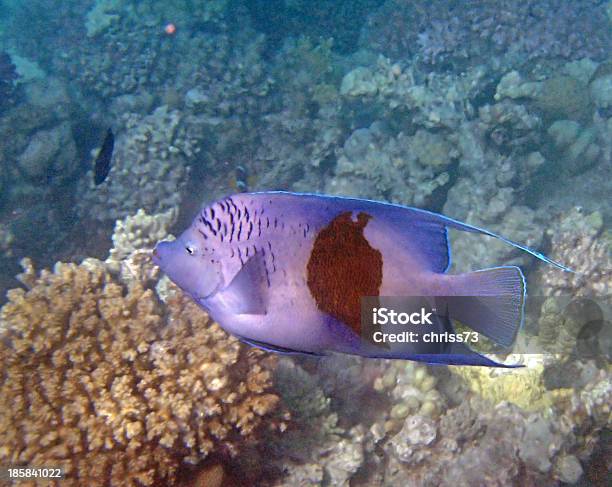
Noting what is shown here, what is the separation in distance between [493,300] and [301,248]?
0.51m

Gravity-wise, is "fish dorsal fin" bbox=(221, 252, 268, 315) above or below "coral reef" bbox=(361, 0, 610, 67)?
below

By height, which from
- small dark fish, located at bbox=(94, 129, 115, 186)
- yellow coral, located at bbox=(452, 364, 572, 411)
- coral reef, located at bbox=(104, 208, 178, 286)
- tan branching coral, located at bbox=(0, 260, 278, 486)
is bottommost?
yellow coral, located at bbox=(452, 364, 572, 411)

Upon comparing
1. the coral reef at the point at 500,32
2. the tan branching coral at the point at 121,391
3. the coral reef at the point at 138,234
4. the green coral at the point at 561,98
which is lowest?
the coral reef at the point at 138,234

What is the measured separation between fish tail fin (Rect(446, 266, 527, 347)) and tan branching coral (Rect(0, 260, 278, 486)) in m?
1.92

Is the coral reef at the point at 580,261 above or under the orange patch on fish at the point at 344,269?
under

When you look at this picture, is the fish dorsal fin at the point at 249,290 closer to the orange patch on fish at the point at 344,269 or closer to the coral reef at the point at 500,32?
the orange patch on fish at the point at 344,269

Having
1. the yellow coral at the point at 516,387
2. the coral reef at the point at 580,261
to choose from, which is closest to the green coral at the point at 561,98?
the coral reef at the point at 580,261

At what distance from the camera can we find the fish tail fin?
1.06m

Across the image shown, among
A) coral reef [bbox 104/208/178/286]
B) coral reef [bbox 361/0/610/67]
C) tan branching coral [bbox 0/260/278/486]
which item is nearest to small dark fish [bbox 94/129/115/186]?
coral reef [bbox 104/208/178/286]

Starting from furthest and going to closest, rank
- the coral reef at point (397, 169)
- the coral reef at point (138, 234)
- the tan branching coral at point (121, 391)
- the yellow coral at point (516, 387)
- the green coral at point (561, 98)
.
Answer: the green coral at point (561, 98) < the coral reef at point (397, 169) < the coral reef at point (138, 234) < the yellow coral at point (516, 387) < the tan branching coral at point (121, 391)

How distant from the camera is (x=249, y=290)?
3.82 feet

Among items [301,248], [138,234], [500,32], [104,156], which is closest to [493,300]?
[301,248]

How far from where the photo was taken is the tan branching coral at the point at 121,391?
2500mm

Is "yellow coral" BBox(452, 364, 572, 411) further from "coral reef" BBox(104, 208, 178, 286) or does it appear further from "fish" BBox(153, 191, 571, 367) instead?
"coral reef" BBox(104, 208, 178, 286)
